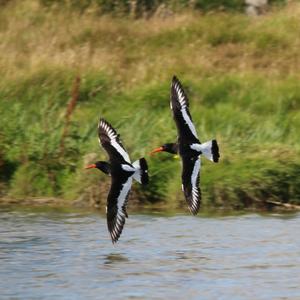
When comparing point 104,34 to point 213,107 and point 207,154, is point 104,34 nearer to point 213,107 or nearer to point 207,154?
point 213,107

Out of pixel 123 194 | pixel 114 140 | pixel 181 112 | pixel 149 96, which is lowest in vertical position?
pixel 123 194

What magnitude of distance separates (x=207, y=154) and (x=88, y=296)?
7.66ft

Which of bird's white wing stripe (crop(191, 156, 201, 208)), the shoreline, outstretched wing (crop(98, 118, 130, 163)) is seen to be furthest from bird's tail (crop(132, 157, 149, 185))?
the shoreline

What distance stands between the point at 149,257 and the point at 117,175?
974mm

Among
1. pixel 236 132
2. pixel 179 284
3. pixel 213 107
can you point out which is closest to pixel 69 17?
pixel 213 107

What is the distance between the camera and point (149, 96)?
14359mm

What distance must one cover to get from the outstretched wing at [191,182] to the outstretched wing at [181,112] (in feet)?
0.64

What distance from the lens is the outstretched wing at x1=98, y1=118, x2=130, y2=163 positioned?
1094cm

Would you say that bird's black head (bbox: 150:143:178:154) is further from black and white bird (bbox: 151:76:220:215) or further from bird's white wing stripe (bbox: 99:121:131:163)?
bird's white wing stripe (bbox: 99:121:131:163)

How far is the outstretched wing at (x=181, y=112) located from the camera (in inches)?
436

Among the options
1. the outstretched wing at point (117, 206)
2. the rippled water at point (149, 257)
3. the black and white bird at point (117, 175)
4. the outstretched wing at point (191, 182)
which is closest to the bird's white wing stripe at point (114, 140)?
the black and white bird at point (117, 175)

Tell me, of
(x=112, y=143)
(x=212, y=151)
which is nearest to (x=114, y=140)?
(x=112, y=143)

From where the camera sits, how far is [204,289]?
8.88m

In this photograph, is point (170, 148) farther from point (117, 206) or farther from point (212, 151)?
point (117, 206)
